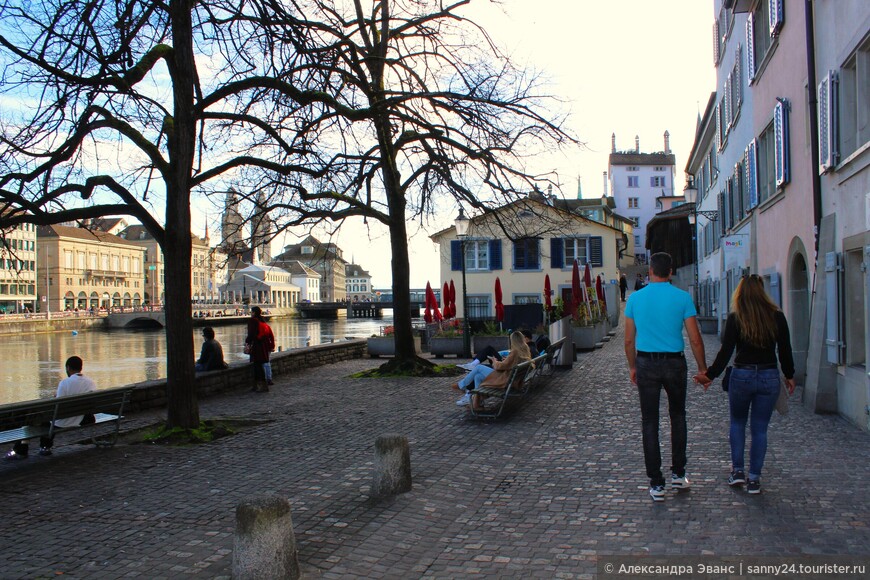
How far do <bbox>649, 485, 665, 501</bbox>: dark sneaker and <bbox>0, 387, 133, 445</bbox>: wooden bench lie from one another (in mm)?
5911

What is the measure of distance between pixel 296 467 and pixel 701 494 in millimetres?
3701

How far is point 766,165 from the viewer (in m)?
15.2

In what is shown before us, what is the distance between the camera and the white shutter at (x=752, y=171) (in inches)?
615

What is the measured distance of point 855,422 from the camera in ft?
28.6

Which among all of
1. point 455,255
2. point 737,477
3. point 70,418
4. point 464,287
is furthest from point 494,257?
point 737,477

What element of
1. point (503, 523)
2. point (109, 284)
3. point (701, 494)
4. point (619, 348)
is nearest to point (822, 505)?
point (701, 494)

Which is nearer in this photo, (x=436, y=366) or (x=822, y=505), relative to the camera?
(x=822, y=505)

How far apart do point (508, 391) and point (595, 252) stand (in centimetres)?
3518

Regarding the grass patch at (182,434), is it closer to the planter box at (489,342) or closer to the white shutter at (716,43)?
the planter box at (489,342)

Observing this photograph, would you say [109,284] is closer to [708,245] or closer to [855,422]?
[708,245]

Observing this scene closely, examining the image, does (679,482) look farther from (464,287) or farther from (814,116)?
(464,287)

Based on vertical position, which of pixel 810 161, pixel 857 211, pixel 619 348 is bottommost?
pixel 619 348

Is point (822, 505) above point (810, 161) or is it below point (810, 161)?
below

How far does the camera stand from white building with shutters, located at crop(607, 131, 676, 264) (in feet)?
278
